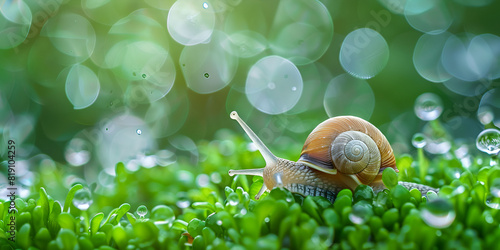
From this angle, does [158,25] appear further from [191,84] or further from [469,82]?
[469,82]

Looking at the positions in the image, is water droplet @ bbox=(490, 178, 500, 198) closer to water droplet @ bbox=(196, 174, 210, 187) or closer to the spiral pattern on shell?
the spiral pattern on shell

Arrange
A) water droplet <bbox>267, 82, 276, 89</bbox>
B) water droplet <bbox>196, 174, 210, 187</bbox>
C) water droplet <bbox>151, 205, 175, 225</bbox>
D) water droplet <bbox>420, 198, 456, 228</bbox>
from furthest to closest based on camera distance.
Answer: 1. water droplet <bbox>267, 82, 276, 89</bbox>
2. water droplet <bbox>196, 174, 210, 187</bbox>
3. water droplet <bbox>151, 205, 175, 225</bbox>
4. water droplet <bbox>420, 198, 456, 228</bbox>

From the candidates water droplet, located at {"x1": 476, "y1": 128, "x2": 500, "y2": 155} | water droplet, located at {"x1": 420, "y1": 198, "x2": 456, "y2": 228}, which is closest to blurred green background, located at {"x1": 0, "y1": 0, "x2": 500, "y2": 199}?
water droplet, located at {"x1": 476, "y1": 128, "x2": 500, "y2": 155}

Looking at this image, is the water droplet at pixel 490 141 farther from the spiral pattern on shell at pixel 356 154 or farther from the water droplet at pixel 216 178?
the water droplet at pixel 216 178

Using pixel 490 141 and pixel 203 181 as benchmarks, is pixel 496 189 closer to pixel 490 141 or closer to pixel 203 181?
pixel 490 141

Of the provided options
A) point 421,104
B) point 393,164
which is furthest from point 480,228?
point 421,104
